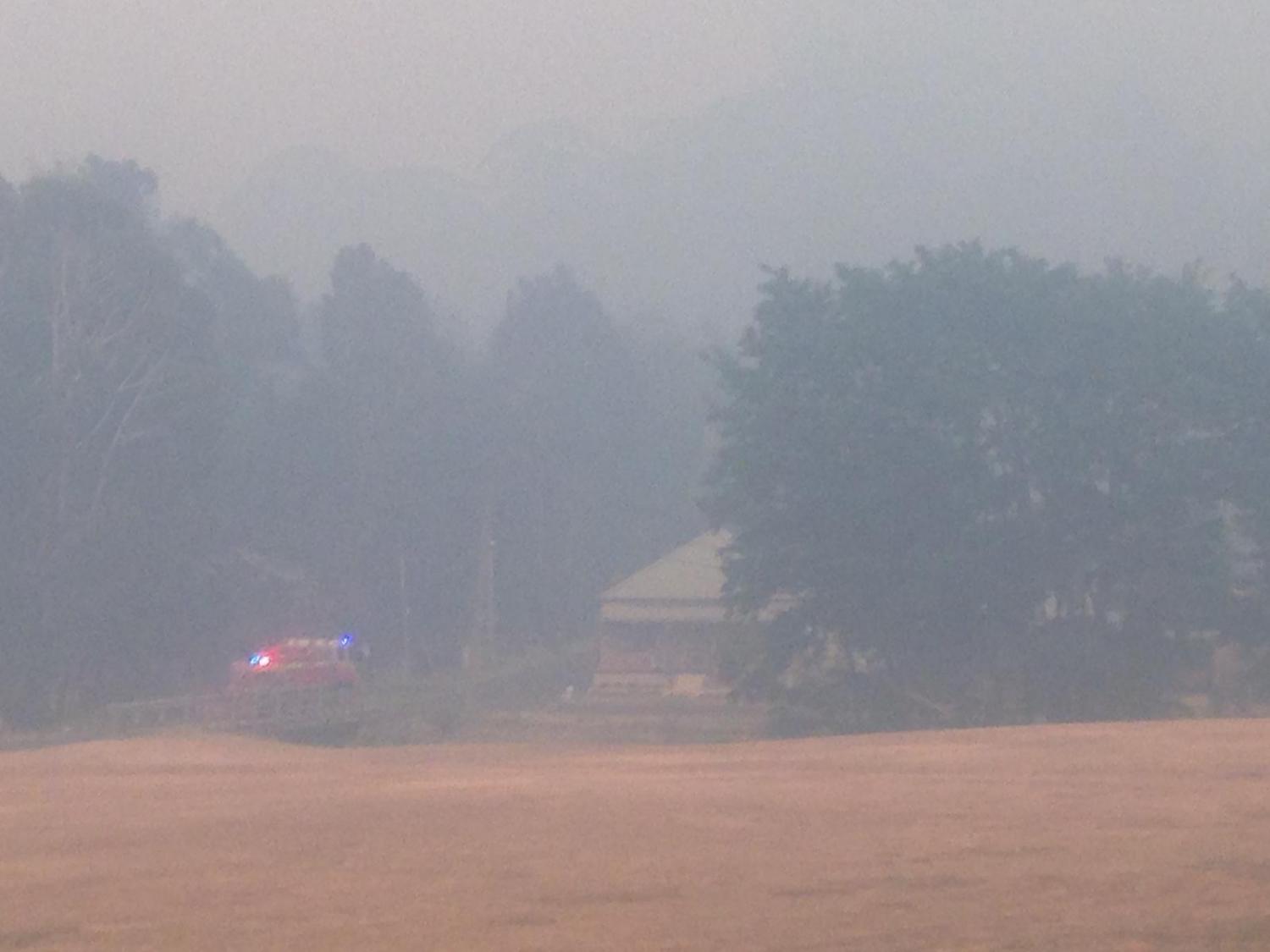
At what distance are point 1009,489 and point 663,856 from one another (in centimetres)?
3058

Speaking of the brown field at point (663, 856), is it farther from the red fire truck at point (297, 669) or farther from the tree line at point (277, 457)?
the tree line at point (277, 457)

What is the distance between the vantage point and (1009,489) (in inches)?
1651

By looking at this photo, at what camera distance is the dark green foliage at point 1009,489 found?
1612 inches

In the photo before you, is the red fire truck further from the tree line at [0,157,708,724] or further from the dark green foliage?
the dark green foliage

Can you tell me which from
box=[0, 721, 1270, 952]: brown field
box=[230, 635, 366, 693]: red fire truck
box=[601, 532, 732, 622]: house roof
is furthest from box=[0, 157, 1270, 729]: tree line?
box=[0, 721, 1270, 952]: brown field

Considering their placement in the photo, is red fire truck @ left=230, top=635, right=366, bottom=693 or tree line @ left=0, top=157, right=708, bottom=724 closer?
red fire truck @ left=230, top=635, right=366, bottom=693

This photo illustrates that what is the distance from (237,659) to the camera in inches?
2052

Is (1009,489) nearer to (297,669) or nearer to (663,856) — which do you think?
(297,669)

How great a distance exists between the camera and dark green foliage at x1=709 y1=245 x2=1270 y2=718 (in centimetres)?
4094

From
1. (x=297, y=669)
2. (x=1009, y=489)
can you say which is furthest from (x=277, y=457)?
(x=1009, y=489)

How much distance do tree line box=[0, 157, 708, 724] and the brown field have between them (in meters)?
27.5

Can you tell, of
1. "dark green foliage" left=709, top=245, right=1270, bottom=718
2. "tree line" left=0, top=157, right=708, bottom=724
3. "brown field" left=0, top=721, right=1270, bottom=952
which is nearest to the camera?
"brown field" left=0, top=721, right=1270, bottom=952

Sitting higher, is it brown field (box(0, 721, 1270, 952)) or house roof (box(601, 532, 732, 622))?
house roof (box(601, 532, 732, 622))

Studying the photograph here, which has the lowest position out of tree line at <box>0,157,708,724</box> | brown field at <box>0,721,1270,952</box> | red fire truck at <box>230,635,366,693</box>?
brown field at <box>0,721,1270,952</box>
